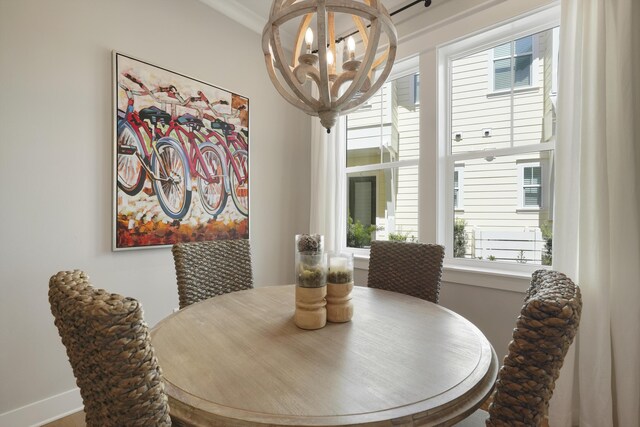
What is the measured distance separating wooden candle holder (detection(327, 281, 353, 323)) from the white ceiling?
235 cm

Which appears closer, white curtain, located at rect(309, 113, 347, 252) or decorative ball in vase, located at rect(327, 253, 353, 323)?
decorative ball in vase, located at rect(327, 253, 353, 323)

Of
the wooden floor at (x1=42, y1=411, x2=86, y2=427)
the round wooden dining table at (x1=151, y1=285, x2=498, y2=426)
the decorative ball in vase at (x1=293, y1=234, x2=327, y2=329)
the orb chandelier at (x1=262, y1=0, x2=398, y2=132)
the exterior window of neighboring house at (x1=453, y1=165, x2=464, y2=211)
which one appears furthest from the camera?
the exterior window of neighboring house at (x1=453, y1=165, x2=464, y2=211)

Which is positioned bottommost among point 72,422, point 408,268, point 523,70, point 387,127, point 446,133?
point 72,422

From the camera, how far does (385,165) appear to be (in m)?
2.75

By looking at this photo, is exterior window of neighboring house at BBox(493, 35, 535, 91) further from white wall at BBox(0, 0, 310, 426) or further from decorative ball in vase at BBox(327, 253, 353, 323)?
white wall at BBox(0, 0, 310, 426)

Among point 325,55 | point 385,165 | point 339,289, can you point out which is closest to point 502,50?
point 385,165

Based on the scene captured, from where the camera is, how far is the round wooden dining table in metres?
0.65

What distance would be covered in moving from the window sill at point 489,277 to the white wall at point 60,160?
2077 mm

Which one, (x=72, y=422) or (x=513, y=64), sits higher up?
(x=513, y=64)

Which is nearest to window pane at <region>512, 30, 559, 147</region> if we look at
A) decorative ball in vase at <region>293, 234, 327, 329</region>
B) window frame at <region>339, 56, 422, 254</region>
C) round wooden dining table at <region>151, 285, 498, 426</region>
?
window frame at <region>339, 56, 422, 254</region>

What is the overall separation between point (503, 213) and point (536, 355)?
1.78 metres

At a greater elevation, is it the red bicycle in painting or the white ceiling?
the white ceiling

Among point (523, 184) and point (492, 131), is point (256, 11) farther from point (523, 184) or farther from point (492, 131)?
point (523, 184)

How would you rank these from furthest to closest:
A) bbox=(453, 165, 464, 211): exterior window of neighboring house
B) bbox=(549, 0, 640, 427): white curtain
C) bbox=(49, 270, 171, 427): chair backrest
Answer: bbox=(453, 165, 464, 211): exterior window of neighboring house → bbox=(549, 0, 640, 427): white curtain → bbox=(49, 270, 171, 427): chair backrest
